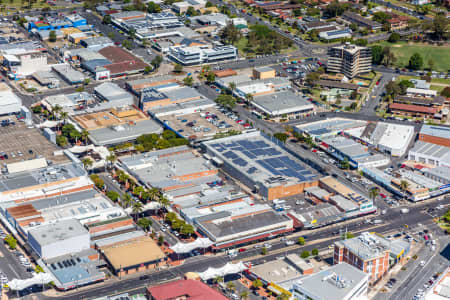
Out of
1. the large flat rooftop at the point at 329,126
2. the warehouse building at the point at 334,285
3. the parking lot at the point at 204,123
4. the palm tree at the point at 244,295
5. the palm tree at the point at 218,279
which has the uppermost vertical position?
the warehouse building at the point at 334,285

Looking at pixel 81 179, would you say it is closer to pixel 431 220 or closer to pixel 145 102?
pixel 145 102

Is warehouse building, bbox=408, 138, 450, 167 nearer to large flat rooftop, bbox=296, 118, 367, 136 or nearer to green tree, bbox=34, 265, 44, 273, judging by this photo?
large flat rooftop, bbox=296, 118, 367, 136

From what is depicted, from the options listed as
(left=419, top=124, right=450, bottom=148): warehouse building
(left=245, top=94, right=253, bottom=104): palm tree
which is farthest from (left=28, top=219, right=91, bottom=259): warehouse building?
(left=419, top=124, right=450, bottom=148): warehouse building

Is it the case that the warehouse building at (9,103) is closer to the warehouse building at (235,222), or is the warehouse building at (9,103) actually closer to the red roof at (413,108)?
the warehouse building at (235,222)

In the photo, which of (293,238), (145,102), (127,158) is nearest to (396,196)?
(293,238)

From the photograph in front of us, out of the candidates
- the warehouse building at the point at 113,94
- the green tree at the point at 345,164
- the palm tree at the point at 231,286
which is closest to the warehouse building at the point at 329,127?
the green tree at the point at 345,164

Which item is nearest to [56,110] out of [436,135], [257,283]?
[257,283]
